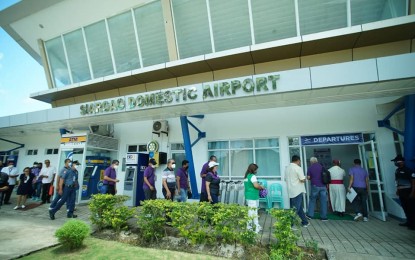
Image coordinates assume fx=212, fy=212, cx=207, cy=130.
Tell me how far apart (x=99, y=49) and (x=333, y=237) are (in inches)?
455

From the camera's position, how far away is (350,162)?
33.7 feet

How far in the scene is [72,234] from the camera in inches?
165

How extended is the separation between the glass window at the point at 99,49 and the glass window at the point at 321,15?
8419mm

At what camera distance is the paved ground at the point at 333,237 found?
3979 millimetres

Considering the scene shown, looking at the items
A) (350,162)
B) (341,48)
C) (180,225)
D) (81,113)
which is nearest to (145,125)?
(81,113)

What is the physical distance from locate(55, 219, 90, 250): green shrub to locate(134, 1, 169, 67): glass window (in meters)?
7.17

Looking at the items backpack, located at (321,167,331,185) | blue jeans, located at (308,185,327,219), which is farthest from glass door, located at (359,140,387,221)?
blue jeans, located at (308,185,327,219)

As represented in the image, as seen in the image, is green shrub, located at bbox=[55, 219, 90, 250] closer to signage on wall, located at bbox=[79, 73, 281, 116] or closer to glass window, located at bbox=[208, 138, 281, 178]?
signage on wall, located at bbox=[79, 73, 281, 116]

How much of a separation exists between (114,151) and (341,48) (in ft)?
35.2

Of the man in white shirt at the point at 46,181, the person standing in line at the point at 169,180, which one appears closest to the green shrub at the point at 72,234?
the person standing in line at the point at 169,180

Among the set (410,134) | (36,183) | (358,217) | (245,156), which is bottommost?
(358,217)

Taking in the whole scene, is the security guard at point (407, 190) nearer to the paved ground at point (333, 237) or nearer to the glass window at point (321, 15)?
the paved ground at point (333, 237)

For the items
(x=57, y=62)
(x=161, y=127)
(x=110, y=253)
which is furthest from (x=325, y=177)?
(x=57, y=62)

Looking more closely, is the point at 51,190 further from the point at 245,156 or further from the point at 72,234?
the point at 245,156
